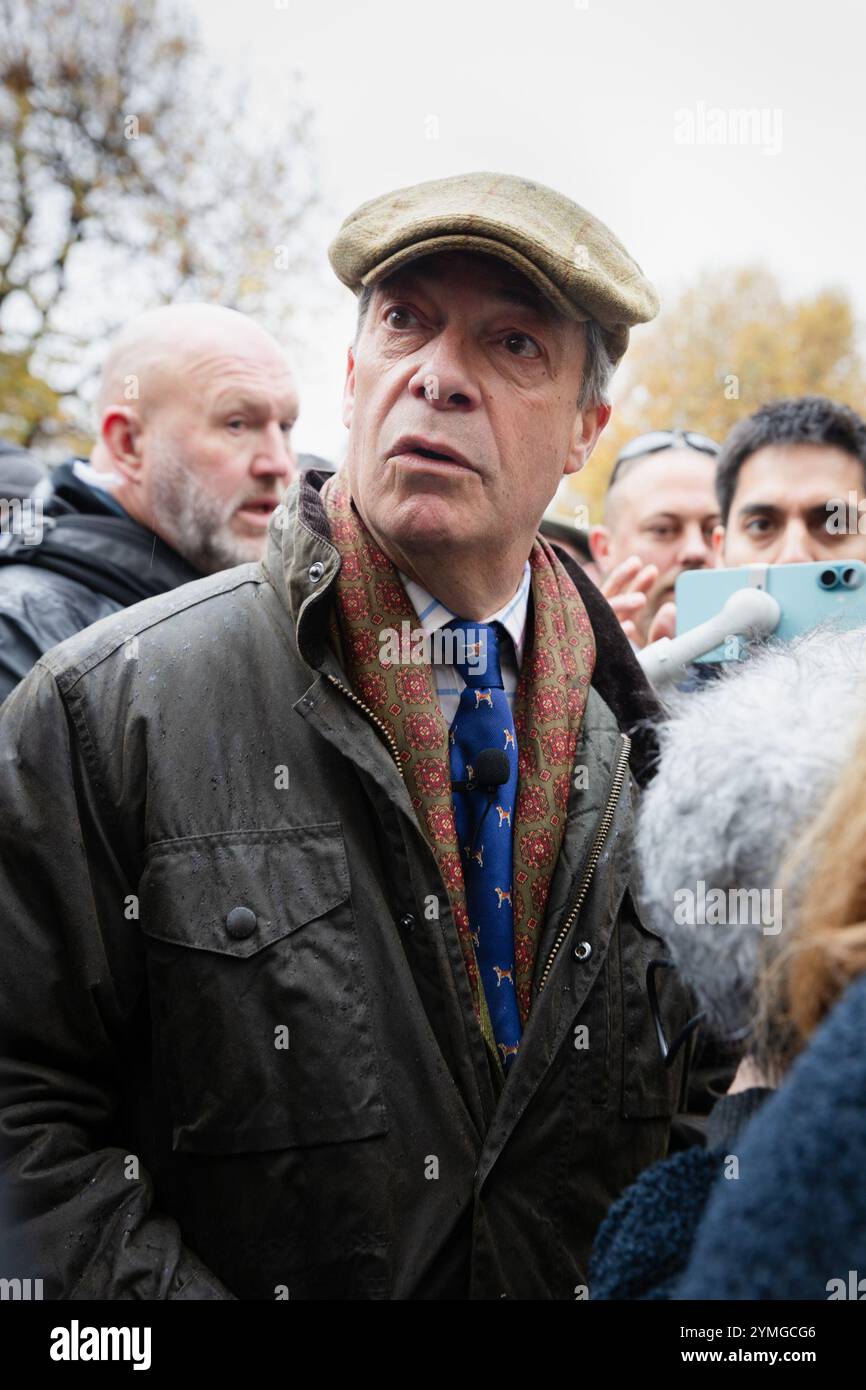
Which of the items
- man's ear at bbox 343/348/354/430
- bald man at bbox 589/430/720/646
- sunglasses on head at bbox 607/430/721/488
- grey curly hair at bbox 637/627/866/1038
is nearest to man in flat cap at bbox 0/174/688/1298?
man's ear at bbox 343/348/354/430

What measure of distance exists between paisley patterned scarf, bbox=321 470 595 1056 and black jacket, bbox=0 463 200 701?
904 mm

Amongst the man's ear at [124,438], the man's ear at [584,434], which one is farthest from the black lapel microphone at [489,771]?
the man's ear at [124,438]

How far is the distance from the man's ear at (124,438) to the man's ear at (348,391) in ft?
3.94

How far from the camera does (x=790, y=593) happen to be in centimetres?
235

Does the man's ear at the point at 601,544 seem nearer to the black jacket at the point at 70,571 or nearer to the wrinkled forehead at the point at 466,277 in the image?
the black jacket at the point at 70,571

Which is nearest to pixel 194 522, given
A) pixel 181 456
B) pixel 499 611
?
pixel 181 456

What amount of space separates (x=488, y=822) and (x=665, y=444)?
9.64 ft

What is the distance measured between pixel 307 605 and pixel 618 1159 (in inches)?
37.5

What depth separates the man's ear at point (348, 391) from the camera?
2.36 meters

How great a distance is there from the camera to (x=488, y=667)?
2154mm

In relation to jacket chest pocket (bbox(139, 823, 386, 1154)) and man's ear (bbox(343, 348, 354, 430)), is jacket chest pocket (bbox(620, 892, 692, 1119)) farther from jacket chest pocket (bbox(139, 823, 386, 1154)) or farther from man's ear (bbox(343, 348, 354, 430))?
man's ear (bbox(343, 348, 354, 430))

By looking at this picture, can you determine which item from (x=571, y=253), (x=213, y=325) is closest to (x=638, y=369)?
(x=213, y=325)

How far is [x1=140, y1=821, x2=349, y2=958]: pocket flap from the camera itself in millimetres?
1814
